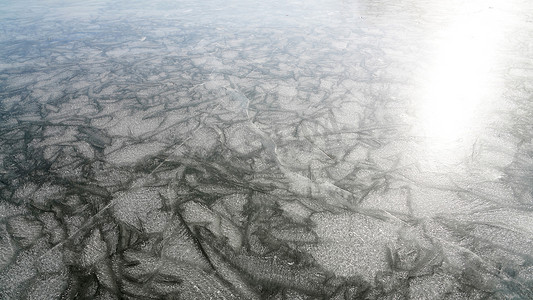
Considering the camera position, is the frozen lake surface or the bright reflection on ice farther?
the bright reflection on ice

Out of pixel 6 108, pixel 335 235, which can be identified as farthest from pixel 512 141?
pixel 6 108

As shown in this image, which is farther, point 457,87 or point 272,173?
point 457,87

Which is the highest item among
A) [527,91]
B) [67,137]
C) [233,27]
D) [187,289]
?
[233,27]

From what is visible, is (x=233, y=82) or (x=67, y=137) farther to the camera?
(x=233, y=82)

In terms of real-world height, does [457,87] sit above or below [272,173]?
above

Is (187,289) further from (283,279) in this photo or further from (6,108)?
(6,108)
